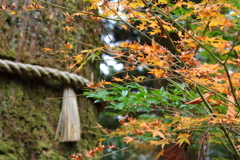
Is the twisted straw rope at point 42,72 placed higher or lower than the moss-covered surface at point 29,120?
higher

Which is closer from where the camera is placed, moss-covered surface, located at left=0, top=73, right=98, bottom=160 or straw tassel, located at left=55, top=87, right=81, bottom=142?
moss-covered surface, located at left=0, top=73, right=98, bottom=160

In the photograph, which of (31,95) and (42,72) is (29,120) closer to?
(31,95)

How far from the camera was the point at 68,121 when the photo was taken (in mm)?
1465

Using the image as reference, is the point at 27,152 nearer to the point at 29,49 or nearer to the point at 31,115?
the point at 31,115

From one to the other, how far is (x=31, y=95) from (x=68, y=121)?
0.24 meters

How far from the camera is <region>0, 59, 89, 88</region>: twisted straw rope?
1.34 metres

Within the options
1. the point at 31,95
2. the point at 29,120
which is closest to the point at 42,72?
the point at 31,95

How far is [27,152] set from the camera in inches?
52.9

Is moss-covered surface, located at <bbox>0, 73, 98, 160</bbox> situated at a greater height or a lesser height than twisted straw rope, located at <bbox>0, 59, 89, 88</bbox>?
lesser

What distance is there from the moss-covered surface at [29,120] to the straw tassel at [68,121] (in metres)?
0.04

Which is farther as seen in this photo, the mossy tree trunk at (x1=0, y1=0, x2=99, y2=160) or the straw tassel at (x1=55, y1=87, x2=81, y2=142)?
the straw tassel at (x1=55, y1=87, x2=81, y2=142)

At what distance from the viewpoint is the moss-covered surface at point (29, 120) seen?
4.33 ft

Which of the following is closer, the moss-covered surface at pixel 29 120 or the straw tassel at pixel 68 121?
the moss-covered surface at pixel 29 120

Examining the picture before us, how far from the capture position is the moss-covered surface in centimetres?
132
